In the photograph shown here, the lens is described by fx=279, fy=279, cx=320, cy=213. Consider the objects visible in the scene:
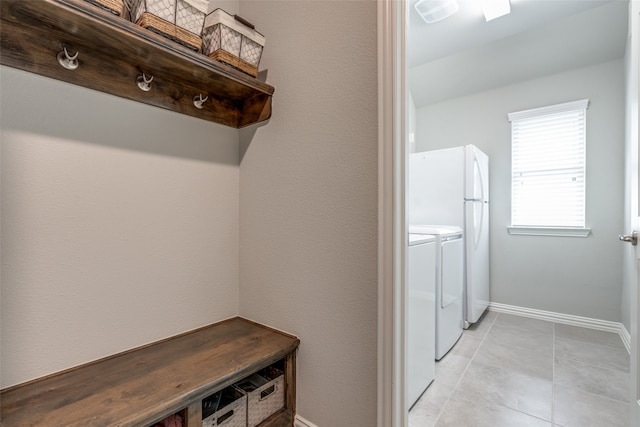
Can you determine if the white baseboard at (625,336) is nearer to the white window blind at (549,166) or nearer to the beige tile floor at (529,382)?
the beige tile floor at (529,382)

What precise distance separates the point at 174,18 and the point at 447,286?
2.22 metres

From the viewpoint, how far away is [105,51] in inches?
38.3

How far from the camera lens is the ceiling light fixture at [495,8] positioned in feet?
7.22

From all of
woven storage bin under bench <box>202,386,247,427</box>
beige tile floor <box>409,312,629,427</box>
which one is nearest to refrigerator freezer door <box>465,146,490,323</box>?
beige tile floor <box>409,312,629,427</box>

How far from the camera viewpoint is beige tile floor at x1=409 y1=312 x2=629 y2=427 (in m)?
1.49

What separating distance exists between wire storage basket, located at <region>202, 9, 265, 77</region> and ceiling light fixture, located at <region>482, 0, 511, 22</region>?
81.0 inches

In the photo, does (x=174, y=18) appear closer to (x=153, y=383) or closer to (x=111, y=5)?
(x=111, y=5)

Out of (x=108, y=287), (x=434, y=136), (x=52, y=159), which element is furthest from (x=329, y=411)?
(x=434, y=136)

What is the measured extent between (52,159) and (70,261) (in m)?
0.36

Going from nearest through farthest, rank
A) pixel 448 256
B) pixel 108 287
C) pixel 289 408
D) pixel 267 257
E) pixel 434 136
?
pixel 108 287 → pixel 289 408 → pixel 267 257 → pixel 448 256 → pixel 434 136

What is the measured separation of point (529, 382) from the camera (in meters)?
1.80

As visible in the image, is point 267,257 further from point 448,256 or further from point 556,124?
point 556,124

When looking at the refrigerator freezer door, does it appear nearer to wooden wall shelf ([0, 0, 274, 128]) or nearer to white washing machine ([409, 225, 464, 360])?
white washing machine ([409, 225, 464, 360])

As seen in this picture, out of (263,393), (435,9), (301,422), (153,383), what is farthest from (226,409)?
(435,9)
